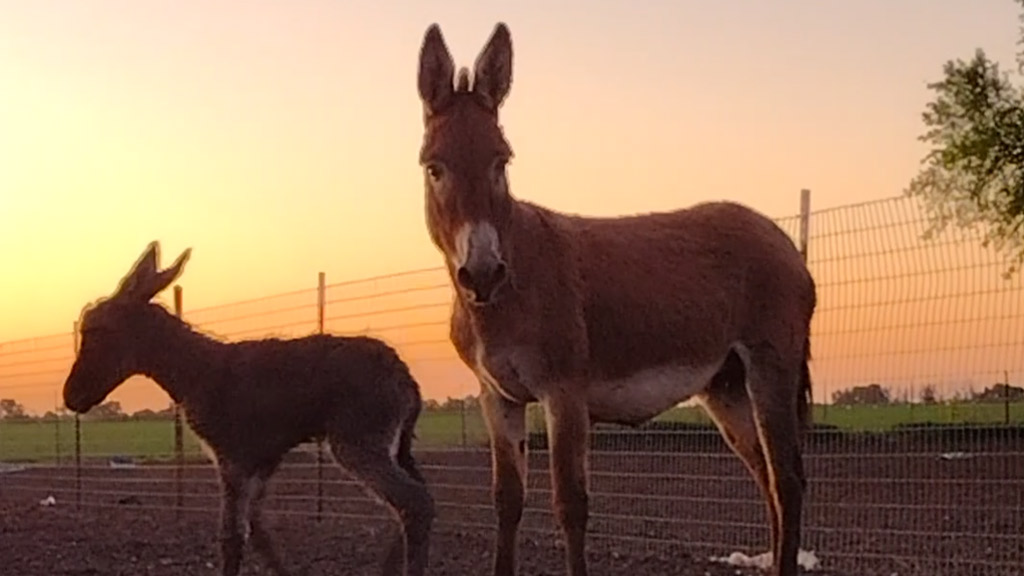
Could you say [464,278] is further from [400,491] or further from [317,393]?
[317,393]

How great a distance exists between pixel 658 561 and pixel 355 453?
3025 millimetres

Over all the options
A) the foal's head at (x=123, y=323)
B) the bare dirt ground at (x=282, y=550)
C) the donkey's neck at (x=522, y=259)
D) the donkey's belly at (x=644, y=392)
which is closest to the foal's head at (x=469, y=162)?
the donkey's neck at (x=522, y=259)

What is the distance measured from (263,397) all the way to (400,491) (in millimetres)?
1012

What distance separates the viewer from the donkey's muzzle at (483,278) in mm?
5375

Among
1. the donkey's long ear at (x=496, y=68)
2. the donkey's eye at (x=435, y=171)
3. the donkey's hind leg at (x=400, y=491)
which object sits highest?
the donkey's long ear at (x=496, y=68)

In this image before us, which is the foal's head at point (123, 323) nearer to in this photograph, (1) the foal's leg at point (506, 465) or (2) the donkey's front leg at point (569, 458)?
(1) the foal's leg at point (506, 465)

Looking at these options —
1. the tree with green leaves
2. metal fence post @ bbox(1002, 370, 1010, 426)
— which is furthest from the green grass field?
the tree with green leaves

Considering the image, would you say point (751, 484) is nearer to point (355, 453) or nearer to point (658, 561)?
point (658, 561)

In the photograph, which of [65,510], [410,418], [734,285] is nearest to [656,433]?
[410,418]

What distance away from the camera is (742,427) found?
7395 millimetres

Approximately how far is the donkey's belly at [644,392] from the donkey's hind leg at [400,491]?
56.3 inches

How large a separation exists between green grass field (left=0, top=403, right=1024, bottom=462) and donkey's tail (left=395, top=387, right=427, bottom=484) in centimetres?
76

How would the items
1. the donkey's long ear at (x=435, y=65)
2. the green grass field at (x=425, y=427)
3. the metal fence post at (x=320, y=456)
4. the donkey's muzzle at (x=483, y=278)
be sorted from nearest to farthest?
the donkey's muzzle at (x=483, y=278), the donkey's long ear at (x=435, y=65), the green grass field at (x=425, y=427), the metal fence post at (x=320, y=456)

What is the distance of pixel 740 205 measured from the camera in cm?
767
